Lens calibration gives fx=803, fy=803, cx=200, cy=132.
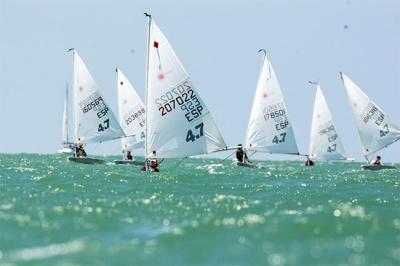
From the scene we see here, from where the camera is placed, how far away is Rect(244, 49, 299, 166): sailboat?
4703 cm

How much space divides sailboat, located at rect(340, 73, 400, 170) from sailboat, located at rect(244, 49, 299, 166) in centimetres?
620

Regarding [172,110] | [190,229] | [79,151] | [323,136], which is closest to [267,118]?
[79,151]

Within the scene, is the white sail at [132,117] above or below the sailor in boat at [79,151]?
above

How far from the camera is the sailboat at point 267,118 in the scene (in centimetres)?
4703

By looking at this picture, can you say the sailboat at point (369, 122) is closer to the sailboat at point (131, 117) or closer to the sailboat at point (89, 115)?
the sailboat at point (131, 117)

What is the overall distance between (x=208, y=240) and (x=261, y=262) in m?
1.80

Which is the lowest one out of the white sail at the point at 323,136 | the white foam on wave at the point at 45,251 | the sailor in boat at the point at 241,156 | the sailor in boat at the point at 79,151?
the white foam on wave at the point at 45,251

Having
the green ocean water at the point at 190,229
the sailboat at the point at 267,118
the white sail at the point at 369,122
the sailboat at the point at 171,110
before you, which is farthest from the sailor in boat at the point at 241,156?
the green ocean water at the point at 190,229

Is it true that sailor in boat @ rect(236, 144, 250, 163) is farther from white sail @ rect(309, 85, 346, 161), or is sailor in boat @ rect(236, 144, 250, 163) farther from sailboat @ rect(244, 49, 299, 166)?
white sail @ rect(309, 85, 346, 161)

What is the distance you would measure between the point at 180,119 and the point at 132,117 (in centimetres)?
2443

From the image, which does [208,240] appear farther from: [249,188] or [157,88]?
[157,88]

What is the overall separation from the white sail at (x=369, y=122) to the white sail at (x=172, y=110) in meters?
23.9

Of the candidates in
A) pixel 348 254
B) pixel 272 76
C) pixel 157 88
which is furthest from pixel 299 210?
pixel 272 76

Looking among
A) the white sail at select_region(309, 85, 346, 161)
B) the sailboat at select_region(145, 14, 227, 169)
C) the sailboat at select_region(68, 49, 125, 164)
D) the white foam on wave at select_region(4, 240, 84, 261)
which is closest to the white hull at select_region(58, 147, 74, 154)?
the white sail at select_region(309, 85, 346, 161)
